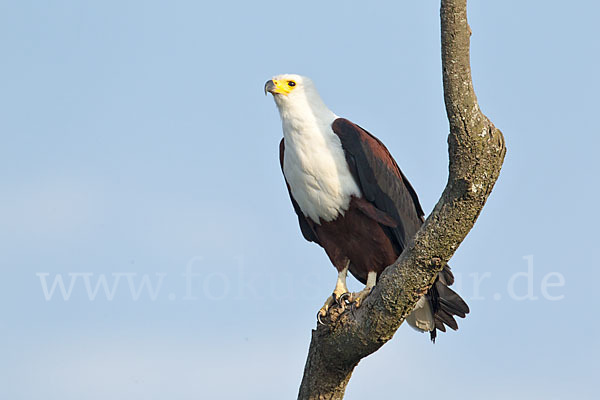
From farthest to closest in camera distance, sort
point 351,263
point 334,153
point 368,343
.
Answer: point 351,263 → point 334,153 → point 368,343

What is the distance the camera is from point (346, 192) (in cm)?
655

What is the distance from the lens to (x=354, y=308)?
227 inches

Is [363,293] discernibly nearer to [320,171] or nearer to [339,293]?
[339,293]

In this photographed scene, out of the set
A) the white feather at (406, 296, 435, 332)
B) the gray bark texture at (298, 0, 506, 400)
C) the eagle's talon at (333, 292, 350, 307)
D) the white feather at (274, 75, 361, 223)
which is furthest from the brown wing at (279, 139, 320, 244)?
the gray bark texture at (298, 0, 506, 400)

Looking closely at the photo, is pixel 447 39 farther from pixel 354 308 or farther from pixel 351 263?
pixel 351 263

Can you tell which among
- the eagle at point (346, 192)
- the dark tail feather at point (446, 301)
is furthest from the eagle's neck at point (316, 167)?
the dark tail feather at point (446, 301)

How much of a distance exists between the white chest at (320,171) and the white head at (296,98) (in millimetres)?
176

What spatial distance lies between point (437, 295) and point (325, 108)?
176 centimetres

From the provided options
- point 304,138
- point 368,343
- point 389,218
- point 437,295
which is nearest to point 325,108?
point 304,138

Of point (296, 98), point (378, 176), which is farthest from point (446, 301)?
point (296, 98)

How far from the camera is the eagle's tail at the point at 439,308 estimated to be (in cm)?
678

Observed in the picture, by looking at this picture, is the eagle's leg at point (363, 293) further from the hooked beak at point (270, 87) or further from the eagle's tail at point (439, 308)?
the hooked beak at point (270, 87)

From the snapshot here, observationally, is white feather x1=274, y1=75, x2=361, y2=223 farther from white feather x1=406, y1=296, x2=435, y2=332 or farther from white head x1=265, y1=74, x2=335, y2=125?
white feather x1=406, y1=296, x2=435, y2=332

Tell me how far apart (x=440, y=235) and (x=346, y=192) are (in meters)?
1.68
